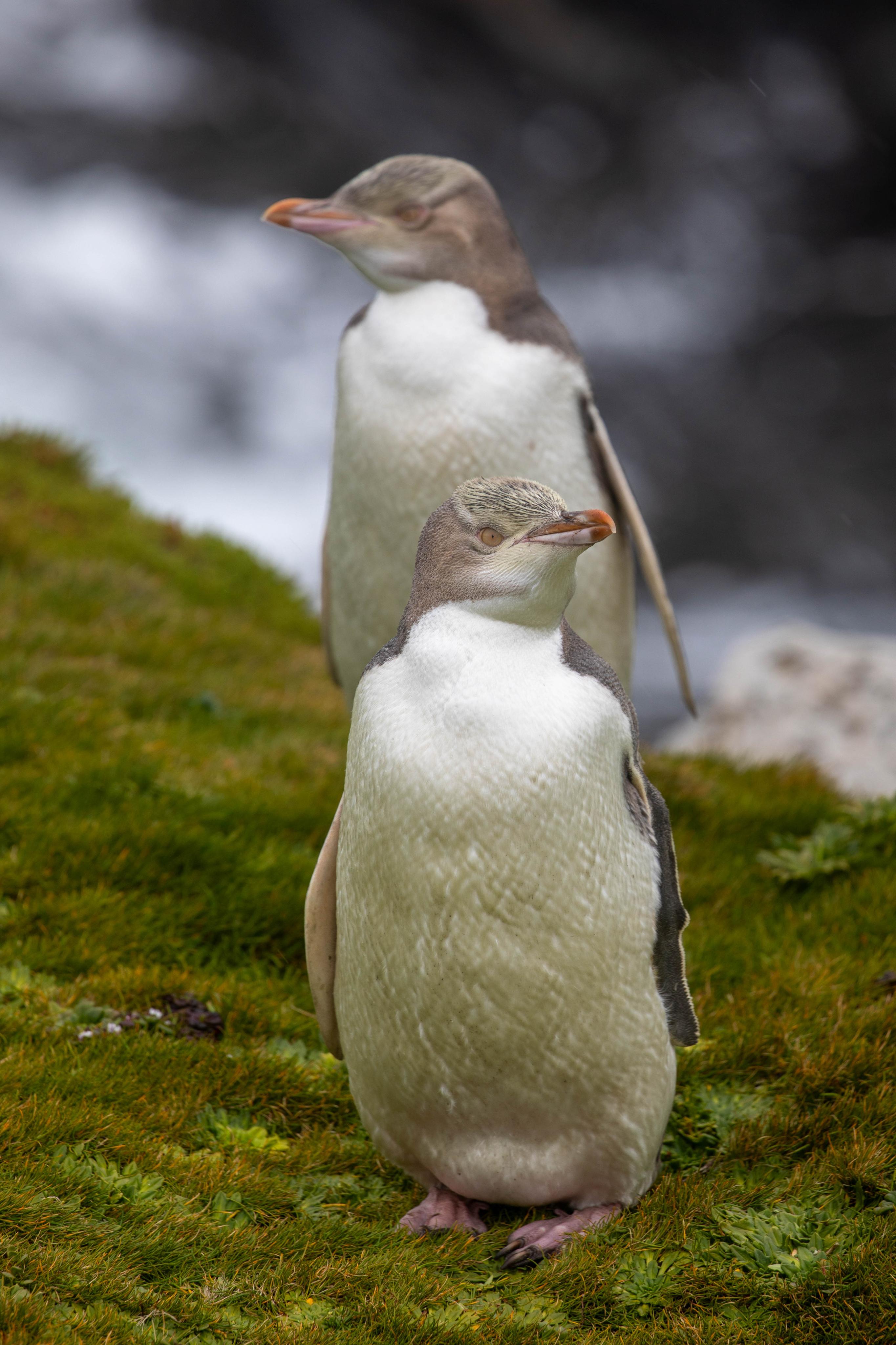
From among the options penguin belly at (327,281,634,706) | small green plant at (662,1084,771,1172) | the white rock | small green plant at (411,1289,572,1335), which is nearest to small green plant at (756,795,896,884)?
penguin belly at (327,281,634,706)

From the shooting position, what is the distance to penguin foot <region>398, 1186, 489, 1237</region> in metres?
2.99

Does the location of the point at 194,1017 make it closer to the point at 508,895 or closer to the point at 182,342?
the point at 508,895

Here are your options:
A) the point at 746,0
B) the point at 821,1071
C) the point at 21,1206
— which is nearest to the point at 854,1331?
the point at 821,1071

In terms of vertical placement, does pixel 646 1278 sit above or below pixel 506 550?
below

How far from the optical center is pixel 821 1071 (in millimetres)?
3430

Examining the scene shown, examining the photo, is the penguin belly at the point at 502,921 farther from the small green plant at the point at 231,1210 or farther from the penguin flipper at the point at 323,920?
the small green plant at the point at 231,1210

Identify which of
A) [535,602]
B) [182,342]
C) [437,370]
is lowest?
[535,602]

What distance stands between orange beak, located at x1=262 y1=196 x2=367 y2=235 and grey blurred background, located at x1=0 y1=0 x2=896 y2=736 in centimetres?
816

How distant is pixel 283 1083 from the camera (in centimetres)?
351

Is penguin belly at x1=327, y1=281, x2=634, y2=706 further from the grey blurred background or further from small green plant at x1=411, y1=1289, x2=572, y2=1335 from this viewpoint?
the grey blurred background

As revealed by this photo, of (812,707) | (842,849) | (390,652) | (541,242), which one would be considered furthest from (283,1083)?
(541,242)

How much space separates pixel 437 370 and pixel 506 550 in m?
1.55

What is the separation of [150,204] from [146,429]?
266 centimetres

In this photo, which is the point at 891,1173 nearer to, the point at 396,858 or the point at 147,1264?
the point at 396,858
